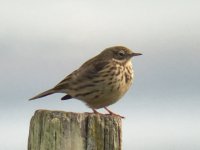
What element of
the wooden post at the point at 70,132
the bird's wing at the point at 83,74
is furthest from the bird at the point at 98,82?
the wooden post at the point at 70,132

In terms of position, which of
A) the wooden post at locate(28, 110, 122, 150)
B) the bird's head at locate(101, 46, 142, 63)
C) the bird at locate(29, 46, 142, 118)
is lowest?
the wooden post at locate(28, 110, 122, 150)

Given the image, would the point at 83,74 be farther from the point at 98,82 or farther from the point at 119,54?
the point at 119,54

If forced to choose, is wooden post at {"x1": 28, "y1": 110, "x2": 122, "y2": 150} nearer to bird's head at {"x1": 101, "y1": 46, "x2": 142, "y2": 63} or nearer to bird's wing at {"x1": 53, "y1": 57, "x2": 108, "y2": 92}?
bird's wing at {"x1": 53, "y1": 57, "x2": 108, "y2": 92}

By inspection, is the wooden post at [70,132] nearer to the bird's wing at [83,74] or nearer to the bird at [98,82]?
the bird at [98,82]

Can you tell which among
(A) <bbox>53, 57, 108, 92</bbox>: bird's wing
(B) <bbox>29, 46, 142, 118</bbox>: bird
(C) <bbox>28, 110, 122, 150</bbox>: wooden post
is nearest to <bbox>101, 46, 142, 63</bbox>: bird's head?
(B) <bbox>29, 46, 142, 118</bbox>: bird

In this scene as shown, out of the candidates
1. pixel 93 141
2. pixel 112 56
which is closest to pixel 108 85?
pixel 112 56

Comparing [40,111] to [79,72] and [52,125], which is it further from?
[79,72]

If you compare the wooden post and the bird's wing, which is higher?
the bird's wing
